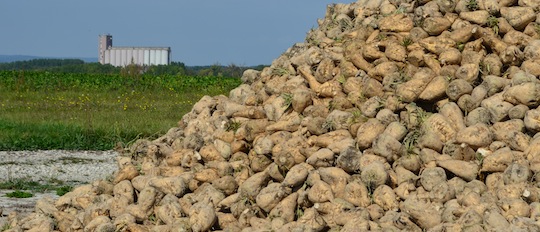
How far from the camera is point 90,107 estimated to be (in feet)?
66.3

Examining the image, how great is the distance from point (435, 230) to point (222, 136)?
203cm

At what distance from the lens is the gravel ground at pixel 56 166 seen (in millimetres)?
10805

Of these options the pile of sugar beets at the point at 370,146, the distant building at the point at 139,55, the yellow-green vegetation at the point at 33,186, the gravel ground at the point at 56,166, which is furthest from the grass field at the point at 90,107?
the distant building at the point at 139,55

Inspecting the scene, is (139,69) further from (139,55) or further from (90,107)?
(139,55)

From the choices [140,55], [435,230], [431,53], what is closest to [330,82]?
[431,53]

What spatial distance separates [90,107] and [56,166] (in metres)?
8.65

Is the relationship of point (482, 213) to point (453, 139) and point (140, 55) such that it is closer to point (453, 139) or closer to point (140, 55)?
point (453, 139)

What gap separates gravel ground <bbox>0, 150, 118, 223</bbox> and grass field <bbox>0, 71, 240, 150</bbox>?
51 centimetres

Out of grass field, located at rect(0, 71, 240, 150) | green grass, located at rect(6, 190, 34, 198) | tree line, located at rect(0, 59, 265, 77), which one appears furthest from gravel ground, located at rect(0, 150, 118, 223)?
tree line, located at rect(0, 59, 265, 77)

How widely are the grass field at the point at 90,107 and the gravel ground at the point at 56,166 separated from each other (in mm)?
514

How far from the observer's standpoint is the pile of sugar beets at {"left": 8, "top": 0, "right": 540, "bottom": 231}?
5.39 meters

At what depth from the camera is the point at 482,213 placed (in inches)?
199

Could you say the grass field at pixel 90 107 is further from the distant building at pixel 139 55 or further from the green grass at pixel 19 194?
the distant building at pixel 139 55

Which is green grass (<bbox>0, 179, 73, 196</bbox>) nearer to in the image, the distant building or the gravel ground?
the gravel ground
